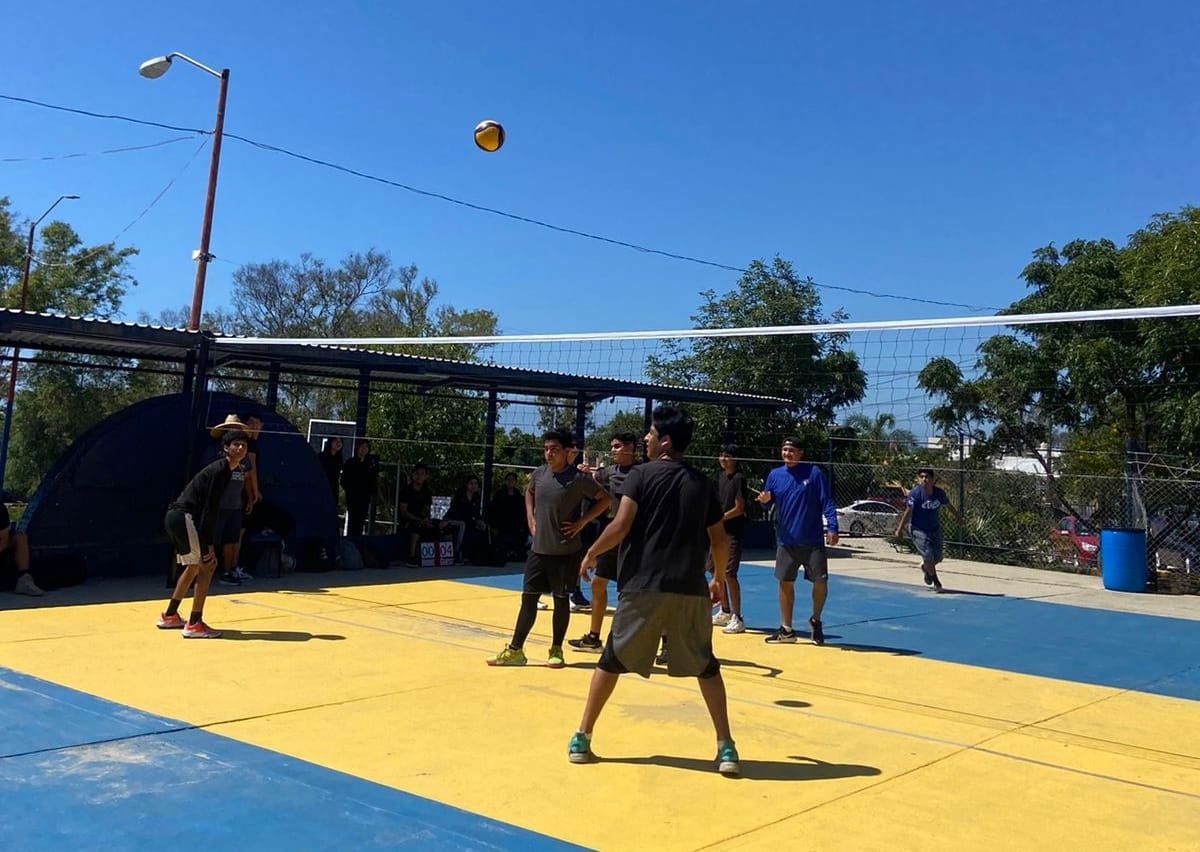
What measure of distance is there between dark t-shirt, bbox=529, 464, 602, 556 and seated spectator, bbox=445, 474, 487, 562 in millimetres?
7035

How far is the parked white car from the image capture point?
27.7 meters

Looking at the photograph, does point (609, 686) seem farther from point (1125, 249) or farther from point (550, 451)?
point (1125, 249)

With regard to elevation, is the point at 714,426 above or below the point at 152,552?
above

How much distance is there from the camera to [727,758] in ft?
16.5

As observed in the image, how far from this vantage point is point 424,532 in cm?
1432

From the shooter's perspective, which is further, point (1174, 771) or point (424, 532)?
point (424, 532)

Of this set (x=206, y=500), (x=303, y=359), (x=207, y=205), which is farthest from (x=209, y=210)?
(x=206, y=500)

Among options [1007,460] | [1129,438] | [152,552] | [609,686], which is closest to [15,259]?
[152,552]

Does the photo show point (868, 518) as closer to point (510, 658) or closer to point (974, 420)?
point (974, 420)

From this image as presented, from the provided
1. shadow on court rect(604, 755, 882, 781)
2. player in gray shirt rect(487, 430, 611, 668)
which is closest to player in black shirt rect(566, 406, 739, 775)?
shadow on court rect(604, 755, 882, 781)

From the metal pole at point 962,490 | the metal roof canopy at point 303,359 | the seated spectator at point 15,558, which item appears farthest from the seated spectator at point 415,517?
the metal pole at point 962,490

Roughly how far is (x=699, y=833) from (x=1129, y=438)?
15494 mm

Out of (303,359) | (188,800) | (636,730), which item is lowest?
(188,800)

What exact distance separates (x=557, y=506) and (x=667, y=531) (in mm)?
2562
